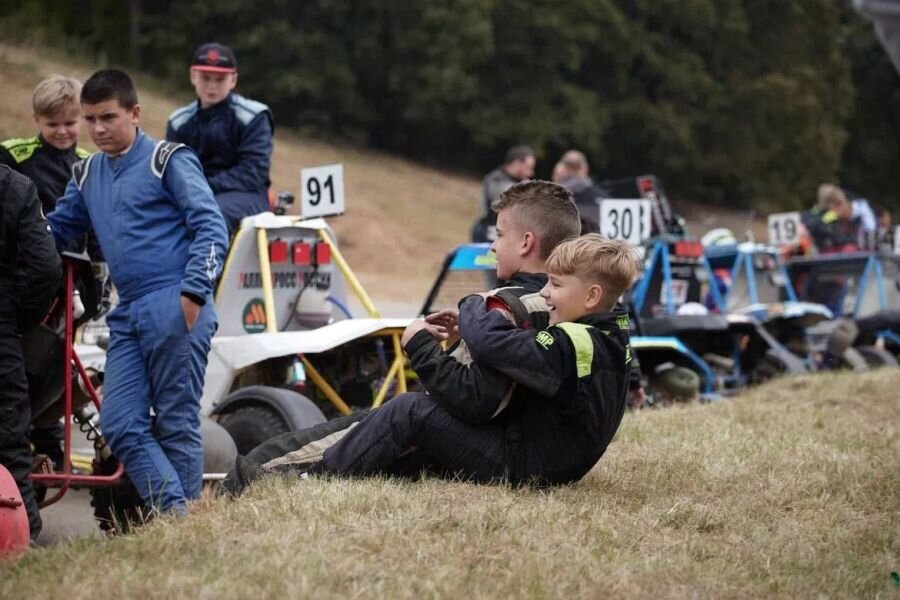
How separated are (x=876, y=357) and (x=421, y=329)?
33.2ft

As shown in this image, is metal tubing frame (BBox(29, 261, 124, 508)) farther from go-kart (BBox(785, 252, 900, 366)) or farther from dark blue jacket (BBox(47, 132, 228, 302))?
go-kart (BBox(785, 252, 900, 366))

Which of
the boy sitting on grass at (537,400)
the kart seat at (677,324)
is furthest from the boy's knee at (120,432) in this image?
the kart seat at (677,324)

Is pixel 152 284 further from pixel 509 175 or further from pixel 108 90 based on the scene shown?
pixel 509 175

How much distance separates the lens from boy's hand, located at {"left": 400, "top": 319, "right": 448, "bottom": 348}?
17.5ft

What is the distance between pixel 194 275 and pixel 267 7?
129 ft

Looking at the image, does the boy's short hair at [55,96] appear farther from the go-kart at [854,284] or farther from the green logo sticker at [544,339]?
the go-kart at [854,284]

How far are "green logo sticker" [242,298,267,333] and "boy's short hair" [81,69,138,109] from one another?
2.37 meters

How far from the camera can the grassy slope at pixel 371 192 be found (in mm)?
28234

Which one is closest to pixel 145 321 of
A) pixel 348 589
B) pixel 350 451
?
pixel 350 451

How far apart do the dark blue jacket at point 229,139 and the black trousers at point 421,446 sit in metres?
3.26

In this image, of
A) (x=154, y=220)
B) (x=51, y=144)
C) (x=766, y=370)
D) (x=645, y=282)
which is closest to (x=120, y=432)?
(x=154, y=220)

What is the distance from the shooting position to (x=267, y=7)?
4369 cm

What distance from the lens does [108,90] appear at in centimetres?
612

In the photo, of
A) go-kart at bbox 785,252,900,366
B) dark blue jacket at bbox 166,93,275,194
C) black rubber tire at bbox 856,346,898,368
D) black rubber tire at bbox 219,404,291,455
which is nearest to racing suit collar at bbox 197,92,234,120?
dark blue jacket at bbox 166,93,275,194
